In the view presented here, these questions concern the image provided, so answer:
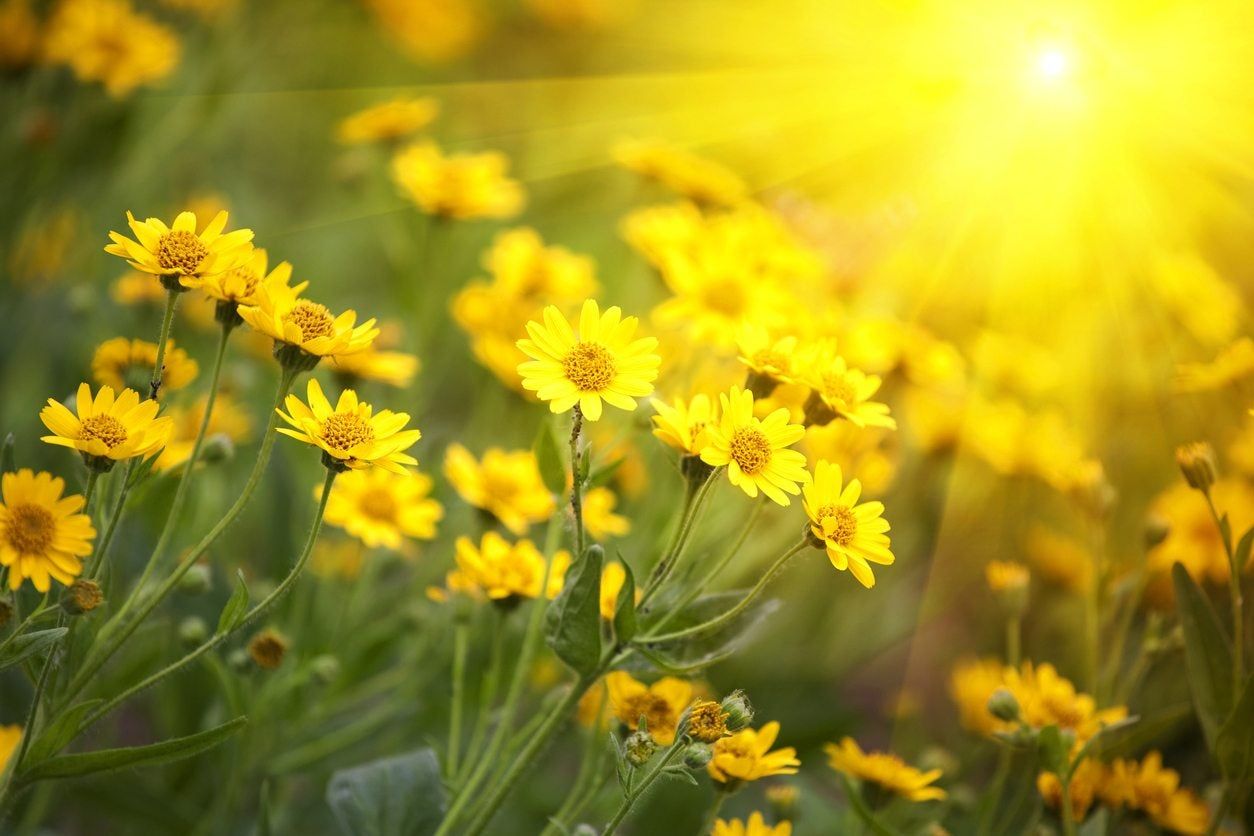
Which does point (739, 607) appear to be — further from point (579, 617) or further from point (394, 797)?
point (394, 797)

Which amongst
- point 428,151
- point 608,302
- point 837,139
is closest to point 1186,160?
point 837,139

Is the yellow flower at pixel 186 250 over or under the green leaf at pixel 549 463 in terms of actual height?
over

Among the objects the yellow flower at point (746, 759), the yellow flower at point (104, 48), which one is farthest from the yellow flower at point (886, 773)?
the yellow flower at point (104, 48)

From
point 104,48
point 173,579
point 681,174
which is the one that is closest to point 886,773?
point 173,579

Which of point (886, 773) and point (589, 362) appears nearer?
point (589, 362)

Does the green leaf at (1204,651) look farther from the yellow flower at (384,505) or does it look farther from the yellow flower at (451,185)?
the yellow flower at (451,185)

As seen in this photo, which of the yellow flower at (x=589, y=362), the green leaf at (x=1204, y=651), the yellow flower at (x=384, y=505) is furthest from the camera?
the yellow flower at (x=384, y=505)

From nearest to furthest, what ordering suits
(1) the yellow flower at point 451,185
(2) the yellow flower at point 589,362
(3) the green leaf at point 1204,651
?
(2) the yellow flower at point 589,362 < (3) the green leaf at point 1204,651 < (1) the yellow flower at point 451,185
